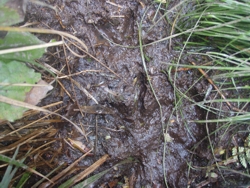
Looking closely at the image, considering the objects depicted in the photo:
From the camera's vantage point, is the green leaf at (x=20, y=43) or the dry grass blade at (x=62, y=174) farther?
the dry grass blade at (x=62, y=174)

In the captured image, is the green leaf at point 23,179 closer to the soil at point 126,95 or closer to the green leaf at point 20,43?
the soil at point 126,95

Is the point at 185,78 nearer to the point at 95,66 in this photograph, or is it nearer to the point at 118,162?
the point at 95,66

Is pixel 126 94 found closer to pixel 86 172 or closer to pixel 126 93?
pixel 126 93

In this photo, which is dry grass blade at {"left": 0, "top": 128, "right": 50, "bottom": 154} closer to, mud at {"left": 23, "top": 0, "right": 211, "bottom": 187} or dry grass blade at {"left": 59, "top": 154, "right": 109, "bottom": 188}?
mud at {"left": 23, "top": 0, "right": 211, "bottom": 187}

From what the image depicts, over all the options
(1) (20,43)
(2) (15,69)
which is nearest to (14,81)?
(2) (15,69)

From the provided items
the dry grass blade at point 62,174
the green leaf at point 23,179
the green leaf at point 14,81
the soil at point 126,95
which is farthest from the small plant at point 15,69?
the dry grass blade at point 62,174

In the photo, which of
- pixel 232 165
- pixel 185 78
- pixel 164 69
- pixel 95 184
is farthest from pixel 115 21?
pixel 232 165
